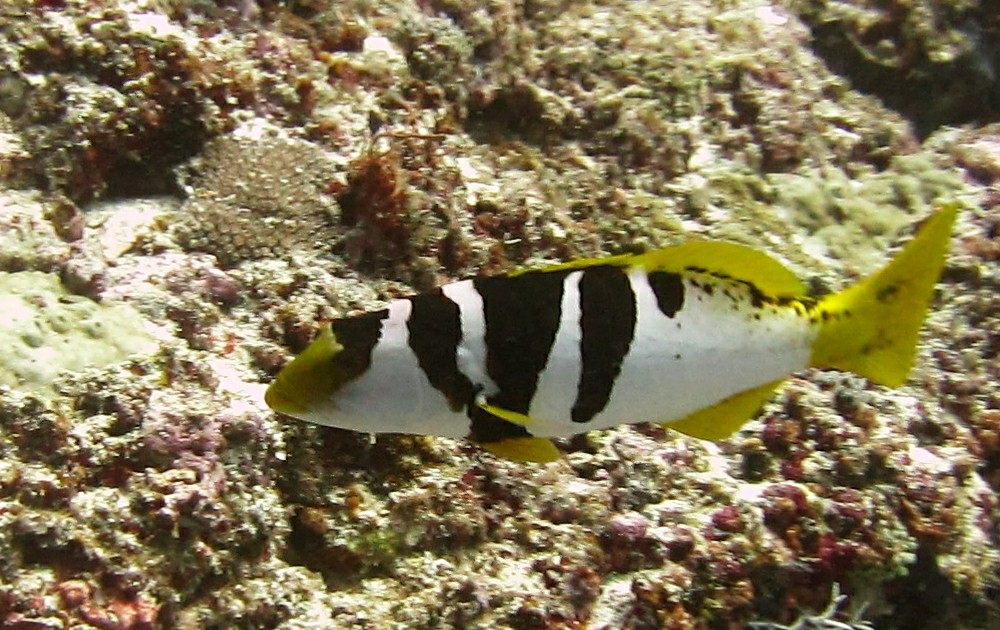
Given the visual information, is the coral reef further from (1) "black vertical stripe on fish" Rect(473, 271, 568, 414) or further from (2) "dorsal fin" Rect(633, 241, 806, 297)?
(1) "black vertical stripe on fish" Rect(473, 271, 568, 414)

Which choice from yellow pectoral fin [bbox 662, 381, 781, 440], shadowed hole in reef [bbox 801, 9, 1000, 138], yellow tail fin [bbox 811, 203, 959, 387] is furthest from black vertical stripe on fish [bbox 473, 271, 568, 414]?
shadowed hole in reef [bbox 801, 9, 1000, 138]

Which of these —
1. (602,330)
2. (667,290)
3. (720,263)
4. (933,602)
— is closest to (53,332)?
(602,330)

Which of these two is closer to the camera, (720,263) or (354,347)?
(354,347)

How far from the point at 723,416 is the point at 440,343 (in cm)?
86

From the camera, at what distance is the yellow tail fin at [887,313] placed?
84.8 inches

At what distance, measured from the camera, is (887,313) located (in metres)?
2.20

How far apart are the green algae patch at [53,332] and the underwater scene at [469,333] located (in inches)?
0.5

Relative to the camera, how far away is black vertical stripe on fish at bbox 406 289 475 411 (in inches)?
77.6

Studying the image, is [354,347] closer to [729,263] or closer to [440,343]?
[440,343]

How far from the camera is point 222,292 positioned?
8.84ft

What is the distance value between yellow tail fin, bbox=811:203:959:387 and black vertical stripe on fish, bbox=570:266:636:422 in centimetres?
58

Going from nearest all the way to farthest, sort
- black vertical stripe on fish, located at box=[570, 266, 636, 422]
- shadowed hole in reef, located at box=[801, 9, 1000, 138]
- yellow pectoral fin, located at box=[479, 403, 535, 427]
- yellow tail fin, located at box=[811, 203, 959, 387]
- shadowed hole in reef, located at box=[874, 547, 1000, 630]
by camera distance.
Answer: yellow pectoral fin, located at box=[479, 403, 535, 427] → black vertical stripe on fish, located at box=[570, 266, 636, 422] → yellow tail fin, located at box=[811, 203, 959, 387] → shadowed hole in reef, located at box=[874, 547, 1000, 630] → shadowed hole in reef, located at box=[801, 9, 1000, 138]

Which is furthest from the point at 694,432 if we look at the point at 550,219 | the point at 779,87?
the point at 779,87

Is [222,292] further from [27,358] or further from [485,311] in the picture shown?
[485,311]
